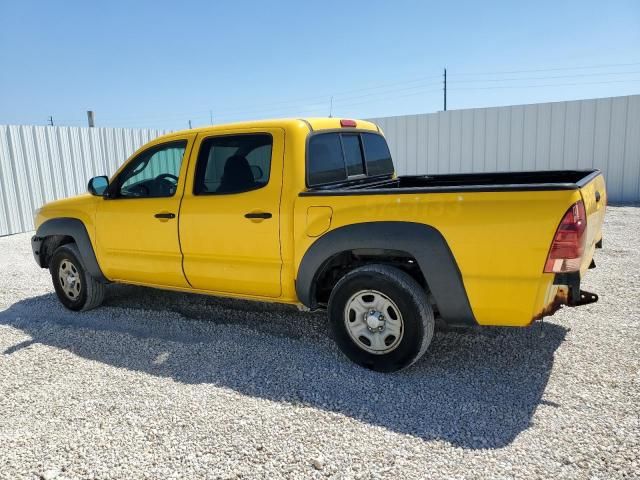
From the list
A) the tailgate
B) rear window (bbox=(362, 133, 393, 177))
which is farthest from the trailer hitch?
rear window (bbox=(362, 133, 393, 177))

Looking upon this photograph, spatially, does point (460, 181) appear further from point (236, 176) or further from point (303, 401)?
point (303, 401)

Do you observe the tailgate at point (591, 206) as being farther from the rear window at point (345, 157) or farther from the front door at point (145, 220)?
the front door at point (145, 220)

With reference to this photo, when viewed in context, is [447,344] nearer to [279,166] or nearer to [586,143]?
[279,166]

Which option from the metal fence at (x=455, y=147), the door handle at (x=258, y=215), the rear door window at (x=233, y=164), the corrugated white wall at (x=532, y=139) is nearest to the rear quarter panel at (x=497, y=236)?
the door handle at (x=258, y=215)

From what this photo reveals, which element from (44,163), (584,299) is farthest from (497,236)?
(44,163)

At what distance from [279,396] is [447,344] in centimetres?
152

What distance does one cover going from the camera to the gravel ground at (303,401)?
263cm

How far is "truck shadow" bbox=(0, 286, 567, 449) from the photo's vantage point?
3064 mm

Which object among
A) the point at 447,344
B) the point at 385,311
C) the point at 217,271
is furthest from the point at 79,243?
the point at 447,344

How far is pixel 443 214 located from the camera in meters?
3.16

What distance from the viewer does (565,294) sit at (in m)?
3.30

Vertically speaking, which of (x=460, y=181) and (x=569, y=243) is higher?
(x=460, y=181)

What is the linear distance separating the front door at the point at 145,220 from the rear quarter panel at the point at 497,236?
6.62 ft

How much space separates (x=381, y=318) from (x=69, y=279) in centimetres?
365
